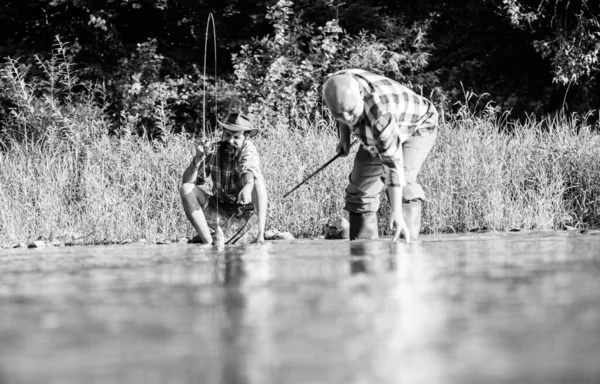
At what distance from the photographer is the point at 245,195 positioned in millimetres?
7180

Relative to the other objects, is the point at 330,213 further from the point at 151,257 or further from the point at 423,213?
the point at 151,257

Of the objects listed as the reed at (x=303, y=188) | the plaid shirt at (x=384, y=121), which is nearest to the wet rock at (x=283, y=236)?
the reed at (x=303, y=188)

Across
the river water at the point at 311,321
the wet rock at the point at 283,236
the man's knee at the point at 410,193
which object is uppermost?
the man's knee at the point at 410,193

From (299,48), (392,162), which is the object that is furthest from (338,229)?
(299,48)

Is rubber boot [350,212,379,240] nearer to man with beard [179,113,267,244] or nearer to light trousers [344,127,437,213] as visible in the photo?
light trousers [344,127,437,213]

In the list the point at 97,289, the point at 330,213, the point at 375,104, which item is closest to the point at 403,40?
the point at 330,213

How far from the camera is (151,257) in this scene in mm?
5746

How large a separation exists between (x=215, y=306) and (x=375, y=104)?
2603 mm

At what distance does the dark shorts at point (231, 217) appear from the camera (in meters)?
7.73

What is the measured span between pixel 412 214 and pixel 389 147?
0.98 m

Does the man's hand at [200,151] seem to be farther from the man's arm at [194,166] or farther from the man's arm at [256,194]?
the man's arm at [256,194]

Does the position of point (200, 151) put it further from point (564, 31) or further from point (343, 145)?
point (564, 31)

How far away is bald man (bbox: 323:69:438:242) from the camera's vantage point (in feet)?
18.5

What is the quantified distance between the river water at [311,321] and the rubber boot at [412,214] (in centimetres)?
152
